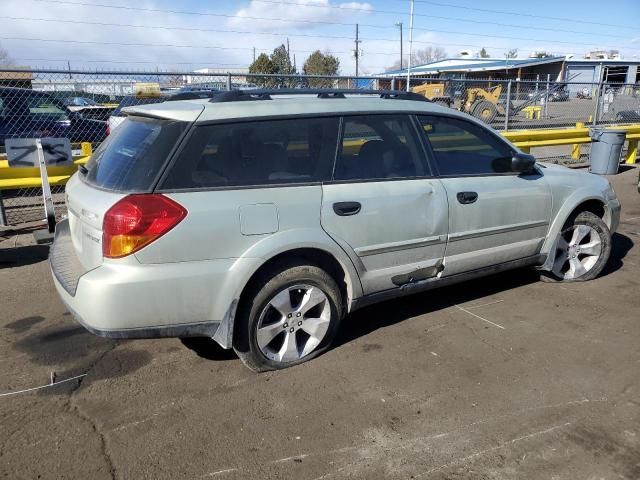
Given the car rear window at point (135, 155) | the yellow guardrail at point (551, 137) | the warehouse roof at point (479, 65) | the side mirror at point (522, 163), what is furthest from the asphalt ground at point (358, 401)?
the warehouse roof at point (479, 65)

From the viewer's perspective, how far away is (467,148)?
14.0ft

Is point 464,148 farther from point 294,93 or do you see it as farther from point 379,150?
point 294,93

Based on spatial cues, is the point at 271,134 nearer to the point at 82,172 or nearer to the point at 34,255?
the point at 82,172

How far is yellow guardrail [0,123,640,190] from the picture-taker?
6633 mm

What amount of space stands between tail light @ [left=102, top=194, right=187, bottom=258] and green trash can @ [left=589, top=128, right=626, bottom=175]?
10.5m

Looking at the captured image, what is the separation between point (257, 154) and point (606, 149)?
10.0 metres

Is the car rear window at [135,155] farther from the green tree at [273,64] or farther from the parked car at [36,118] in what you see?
the green tree at [273,64]

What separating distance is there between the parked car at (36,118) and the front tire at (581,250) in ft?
29.8

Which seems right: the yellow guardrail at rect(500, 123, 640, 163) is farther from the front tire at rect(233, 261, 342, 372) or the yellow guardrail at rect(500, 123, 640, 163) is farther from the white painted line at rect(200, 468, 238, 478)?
the white painted line at rect(200, 468, 238, 478)

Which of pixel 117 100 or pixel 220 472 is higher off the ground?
pixel 117 100

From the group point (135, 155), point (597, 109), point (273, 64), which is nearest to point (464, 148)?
point (135, 155)

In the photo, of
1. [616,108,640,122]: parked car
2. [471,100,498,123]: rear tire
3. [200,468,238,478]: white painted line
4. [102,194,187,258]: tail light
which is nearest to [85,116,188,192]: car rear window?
[102,194,187,258]: tail light

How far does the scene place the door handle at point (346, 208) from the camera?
133 inches

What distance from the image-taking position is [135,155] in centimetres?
315
